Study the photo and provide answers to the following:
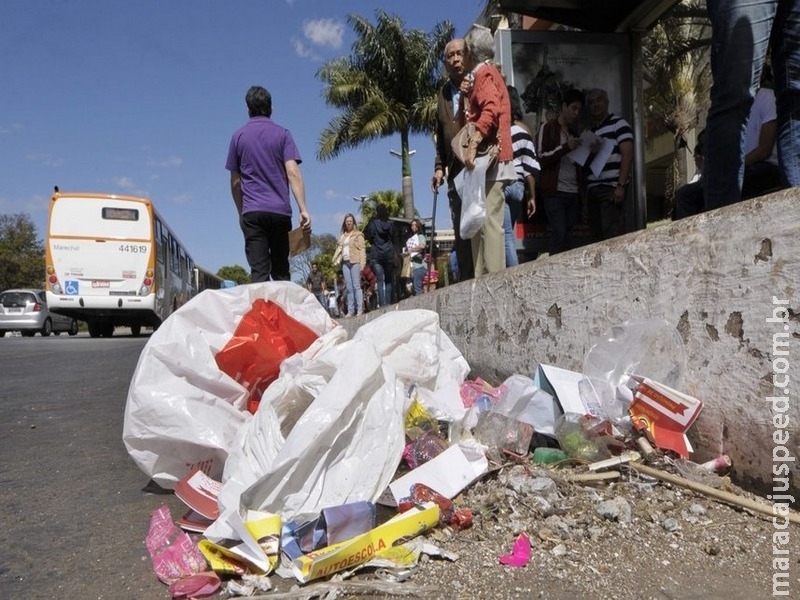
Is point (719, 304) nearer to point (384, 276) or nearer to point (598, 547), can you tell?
point (598, 547)

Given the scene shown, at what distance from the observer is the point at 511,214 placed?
15.2ft

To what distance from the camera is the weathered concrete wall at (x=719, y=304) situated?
63.0 inches

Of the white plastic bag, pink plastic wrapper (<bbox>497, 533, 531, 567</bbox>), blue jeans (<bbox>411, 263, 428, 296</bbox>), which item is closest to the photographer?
pink plastic wrapper (<bbox>497, 533, 531, 567</bbox>)

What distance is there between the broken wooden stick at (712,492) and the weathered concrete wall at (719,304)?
0.07m

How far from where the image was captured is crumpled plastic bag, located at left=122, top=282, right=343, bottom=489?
2.08m

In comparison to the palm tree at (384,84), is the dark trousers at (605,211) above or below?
below

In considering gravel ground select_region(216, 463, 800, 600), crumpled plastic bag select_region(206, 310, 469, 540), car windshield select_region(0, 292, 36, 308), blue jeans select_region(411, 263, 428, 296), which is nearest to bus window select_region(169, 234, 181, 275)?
car windshield select_region(0, 292, 36, 308)

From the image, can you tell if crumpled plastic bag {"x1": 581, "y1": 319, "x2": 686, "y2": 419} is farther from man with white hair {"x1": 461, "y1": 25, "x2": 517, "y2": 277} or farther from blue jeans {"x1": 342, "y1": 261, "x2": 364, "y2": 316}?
blue jeans {"x1": 342, "y1": 261, "x2": 364, "y2": 316}

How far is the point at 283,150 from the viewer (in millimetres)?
4535

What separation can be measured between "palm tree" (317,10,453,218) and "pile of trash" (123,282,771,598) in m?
22.5

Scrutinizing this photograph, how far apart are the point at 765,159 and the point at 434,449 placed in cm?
241

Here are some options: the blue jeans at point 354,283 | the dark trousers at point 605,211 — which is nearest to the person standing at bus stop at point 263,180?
the dark trousers at point 605,211

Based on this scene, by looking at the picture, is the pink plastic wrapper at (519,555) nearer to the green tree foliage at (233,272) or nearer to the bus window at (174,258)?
the bus window at (174,258)

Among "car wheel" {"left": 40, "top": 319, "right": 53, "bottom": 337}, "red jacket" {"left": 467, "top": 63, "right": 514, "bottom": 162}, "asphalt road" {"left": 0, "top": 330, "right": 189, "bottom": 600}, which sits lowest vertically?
"car wheel" {"left": 40, "top": 319, "right": 53, "bottom": 337}
